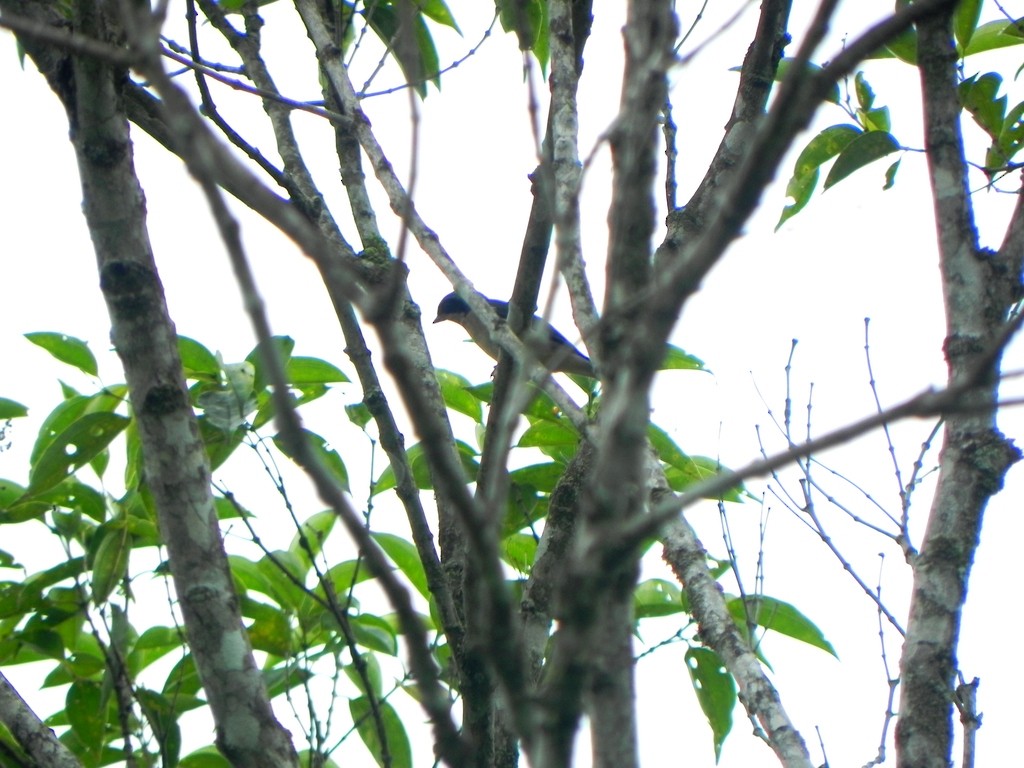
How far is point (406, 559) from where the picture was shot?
325 cm

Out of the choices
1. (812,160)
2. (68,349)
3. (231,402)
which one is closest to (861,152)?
(812,160)

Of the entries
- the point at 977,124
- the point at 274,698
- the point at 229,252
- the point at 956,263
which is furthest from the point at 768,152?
the point at 274,698

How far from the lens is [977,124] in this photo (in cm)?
308

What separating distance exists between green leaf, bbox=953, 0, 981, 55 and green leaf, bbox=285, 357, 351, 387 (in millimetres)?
1953

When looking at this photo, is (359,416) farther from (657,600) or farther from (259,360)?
(657,600)

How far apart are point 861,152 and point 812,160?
18 cm

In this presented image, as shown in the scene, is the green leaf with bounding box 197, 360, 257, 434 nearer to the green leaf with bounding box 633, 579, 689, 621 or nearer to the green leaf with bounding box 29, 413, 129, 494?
the green leaf with bounding box 29, 413, 129, 494

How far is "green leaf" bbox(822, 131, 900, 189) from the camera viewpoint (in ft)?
9.78

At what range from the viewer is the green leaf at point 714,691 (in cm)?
316

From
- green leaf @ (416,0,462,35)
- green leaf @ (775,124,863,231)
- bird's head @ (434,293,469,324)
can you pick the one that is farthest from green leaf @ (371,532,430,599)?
bird's head @ (434,293,469,324)

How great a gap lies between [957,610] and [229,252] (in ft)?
5.52

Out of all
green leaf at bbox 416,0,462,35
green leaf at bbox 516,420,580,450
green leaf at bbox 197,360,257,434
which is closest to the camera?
green leaf at bbox 197,360,257,434

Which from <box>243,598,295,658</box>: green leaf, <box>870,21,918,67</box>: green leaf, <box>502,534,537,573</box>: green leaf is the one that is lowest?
<box>243,598,295,658</box>: green leaf

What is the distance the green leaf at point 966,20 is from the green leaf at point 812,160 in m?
0.36
